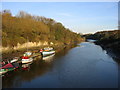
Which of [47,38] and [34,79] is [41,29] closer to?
[47,38]

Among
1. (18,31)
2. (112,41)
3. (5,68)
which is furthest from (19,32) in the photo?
(112,41)

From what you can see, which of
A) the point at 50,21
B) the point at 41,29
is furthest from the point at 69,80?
the point at 50,21

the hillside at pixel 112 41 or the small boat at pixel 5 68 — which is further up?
the hillside at pixel 112 41

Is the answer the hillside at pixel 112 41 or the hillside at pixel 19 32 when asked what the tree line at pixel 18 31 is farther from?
the hillside at pixel 112 41

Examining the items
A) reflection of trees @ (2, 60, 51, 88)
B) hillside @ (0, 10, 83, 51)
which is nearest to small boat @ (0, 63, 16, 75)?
reflection of trees @ (2, 60, 51, 88)

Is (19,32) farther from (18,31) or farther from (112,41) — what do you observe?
(112,41)

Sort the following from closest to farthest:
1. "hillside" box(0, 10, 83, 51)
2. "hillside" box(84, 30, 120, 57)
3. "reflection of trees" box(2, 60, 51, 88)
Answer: "reflection of trees" box(2, 60, 51, 88), "hillside" box(0, 10, 83, 51), "hillside" box(84, 30, 120, 57)

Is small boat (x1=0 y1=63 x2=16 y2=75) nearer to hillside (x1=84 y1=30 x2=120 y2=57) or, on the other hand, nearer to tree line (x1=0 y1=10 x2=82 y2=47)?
tree line (x1=0 y1=10 x2=82 y2=47)

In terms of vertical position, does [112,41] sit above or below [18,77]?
above

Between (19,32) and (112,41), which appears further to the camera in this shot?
(112,41)

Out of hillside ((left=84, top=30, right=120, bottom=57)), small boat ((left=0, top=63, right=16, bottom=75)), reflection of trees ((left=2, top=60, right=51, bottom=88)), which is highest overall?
hillside ((left=84, top=30, right=120, bottom=57))

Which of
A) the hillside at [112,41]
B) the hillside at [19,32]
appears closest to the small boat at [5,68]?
the hillside at [19,32]

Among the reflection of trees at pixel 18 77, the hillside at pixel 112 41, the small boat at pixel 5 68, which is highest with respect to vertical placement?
the hillside at pixel 112 41

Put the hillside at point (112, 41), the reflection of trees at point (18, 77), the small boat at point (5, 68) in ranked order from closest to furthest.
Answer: the reflection of trees at point (18, 77)
the small boat at point (5, 68)
the hillside at point (112, 41)
